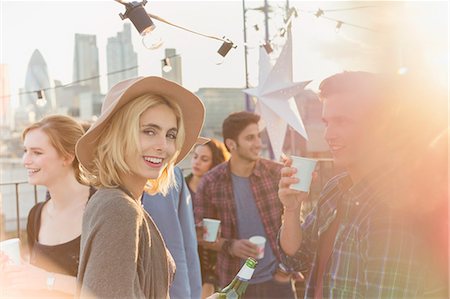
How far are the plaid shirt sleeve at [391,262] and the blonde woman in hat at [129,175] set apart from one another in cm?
63

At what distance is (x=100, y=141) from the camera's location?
1498 millimetres

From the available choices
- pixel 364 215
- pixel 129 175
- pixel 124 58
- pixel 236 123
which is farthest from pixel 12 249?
pixel 124 58

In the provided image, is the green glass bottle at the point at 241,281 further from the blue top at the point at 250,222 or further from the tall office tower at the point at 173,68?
the tall office tower at the point at 173,68

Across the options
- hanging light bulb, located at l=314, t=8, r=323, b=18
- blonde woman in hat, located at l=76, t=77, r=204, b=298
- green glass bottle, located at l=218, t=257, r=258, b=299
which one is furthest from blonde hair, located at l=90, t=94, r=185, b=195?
hanging light bulb, located at l=314, t=8, r=323, b=18

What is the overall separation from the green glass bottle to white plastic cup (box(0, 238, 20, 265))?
878mm

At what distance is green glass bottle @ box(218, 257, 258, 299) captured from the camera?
57.2 inches

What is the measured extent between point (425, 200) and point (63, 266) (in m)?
1.44

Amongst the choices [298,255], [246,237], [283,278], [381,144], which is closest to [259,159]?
[246,237]

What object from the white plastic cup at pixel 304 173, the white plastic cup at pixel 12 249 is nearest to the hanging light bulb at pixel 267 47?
the white plastic cup at pixel 304 173

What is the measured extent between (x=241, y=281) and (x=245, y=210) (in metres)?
1.82

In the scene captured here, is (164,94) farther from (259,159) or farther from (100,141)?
(259,159)

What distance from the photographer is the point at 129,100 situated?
1450 millimetres

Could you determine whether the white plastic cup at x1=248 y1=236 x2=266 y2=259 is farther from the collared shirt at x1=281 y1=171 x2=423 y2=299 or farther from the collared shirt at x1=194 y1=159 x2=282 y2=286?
the collared shirt at x1=281 y1=171 x2=423 y2=299

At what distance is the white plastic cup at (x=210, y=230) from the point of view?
3.04 m
